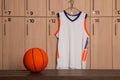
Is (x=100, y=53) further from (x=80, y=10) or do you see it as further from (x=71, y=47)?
(x=80, y=10)

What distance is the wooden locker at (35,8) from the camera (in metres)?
3.52

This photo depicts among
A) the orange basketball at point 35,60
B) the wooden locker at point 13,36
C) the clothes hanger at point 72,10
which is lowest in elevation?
the orange basketball at point 35,60

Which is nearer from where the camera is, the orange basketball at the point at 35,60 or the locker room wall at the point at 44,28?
the orange basketball at the point at 35,60

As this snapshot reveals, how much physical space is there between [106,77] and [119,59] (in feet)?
4.68

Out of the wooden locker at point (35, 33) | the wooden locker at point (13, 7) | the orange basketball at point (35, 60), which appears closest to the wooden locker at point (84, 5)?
the wooden locker at point (35, 33)

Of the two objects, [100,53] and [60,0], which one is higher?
[60,0]

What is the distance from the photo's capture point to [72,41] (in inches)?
137

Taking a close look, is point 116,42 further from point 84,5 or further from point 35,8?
point 35,8

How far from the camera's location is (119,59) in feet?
11.5

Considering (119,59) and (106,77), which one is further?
(119,59)

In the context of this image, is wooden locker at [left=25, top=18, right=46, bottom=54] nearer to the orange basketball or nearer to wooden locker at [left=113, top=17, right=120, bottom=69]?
wooden locker at [left=113, top=17, right=120, bottom=69]

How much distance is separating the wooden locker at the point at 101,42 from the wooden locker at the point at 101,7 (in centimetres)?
7

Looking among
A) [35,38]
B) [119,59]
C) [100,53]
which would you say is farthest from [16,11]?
[119,59]

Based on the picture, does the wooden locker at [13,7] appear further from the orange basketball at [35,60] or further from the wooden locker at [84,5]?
the orange basketball at [35,60]
